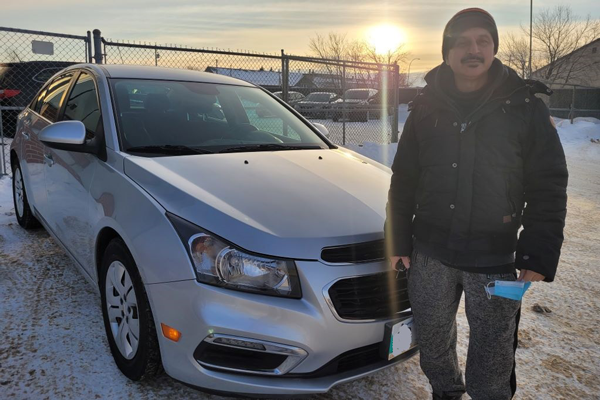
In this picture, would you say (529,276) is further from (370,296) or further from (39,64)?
(39,64)

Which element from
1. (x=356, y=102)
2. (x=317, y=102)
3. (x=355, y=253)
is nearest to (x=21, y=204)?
(x=355, y=253)

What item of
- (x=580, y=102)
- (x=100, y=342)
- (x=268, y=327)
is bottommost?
(x=100, y=342)

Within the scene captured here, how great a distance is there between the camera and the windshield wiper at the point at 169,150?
260 centimetres

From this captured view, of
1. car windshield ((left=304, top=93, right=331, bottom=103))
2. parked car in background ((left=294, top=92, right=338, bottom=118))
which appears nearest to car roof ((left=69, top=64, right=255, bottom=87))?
parked car in background ((left=294, top=92, right=338, bottom=118))

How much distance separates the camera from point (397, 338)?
200 centimetres

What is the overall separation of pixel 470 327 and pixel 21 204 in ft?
14.3

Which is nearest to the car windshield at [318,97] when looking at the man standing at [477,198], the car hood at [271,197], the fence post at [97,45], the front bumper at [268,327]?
the fence post at [97,45]

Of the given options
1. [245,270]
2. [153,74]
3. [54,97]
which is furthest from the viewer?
[54,97]

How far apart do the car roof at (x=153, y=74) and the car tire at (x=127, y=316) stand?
1414mm

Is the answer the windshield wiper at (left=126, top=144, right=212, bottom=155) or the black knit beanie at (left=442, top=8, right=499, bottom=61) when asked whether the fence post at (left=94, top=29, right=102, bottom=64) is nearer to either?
the windshield wiper at (left=126, top=144, right=212, bottom=155)

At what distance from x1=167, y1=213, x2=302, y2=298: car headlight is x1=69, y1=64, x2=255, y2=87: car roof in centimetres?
185

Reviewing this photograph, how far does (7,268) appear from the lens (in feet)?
12.1

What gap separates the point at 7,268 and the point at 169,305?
253 cm

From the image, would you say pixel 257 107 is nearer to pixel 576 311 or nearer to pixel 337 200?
pixel 337 200
